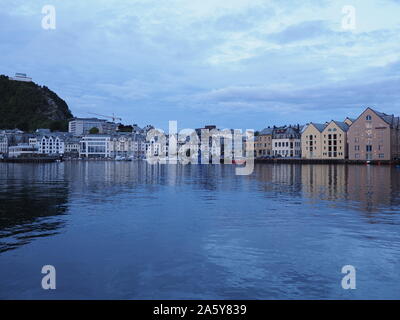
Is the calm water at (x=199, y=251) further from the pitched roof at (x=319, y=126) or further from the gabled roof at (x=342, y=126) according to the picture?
the pitched roof at (x=319, y=126)

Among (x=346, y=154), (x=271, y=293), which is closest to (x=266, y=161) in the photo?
(x=346, y=154)

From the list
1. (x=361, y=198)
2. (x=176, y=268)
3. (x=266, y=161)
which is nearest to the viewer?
(x=176, y=268)

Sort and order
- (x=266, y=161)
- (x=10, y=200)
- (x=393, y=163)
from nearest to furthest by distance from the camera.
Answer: (x=10, y=200)
(x=393, y=163)
(x=266, y=161)

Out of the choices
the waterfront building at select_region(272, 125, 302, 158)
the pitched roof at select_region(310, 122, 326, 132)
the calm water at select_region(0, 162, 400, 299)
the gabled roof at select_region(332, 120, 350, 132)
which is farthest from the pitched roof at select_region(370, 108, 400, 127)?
the calm water at select_region(0, 162, 400, 299)

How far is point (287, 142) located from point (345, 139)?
104 ft

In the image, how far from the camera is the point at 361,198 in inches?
1324

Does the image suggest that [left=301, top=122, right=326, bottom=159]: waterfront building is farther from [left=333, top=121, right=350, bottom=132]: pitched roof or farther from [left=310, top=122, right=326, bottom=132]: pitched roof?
[left=333, top=121, right=350, bottom=132]: pitched roof

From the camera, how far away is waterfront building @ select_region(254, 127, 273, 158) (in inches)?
7357

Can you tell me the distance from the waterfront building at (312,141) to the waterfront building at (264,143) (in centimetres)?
2512

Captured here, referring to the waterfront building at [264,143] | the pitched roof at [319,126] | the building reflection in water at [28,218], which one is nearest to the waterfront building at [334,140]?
the pitched roof at [319,126]

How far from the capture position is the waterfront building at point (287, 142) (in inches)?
6905

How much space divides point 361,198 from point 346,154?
4868 inches

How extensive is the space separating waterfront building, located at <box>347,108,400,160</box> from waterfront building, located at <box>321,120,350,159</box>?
562 cm
